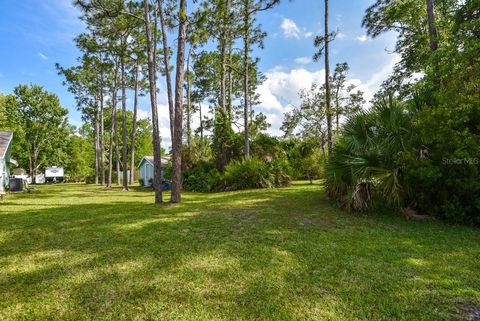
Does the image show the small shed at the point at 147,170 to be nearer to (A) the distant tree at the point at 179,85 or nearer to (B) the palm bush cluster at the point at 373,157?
(A) the distant tree at the point at 179,85

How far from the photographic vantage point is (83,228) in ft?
18.7

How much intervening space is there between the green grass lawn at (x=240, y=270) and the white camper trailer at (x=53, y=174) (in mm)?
43281

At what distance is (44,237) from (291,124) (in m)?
18.7

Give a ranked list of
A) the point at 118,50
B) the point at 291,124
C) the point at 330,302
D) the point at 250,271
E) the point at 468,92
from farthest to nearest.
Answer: the point at 291,124, the point at 118,50, the point at 468,92, the point at 250,271, the point at 330,302

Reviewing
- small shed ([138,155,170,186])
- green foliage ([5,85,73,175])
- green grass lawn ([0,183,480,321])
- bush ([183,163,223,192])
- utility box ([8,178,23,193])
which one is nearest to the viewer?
green grass lawn ([0,183,480,321])

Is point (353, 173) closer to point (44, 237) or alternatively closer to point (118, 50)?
point (44, 237)

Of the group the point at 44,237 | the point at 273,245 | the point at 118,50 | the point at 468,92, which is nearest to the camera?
the point at 273,245

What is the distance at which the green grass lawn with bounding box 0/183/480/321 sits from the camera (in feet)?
8.39

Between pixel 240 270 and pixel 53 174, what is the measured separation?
4880cm

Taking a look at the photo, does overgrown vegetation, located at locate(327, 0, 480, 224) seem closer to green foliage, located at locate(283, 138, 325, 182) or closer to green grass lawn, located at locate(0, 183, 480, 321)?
green grass lawn, located at locate(0, 183, 480, 321)

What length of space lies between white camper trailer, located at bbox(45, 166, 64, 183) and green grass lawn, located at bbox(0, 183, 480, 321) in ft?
142

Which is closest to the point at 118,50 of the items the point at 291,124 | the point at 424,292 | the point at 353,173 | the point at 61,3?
the point at 61,3

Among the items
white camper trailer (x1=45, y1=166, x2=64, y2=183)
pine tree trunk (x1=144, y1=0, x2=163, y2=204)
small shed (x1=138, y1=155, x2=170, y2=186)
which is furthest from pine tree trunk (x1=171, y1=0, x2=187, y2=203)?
white camper trailer (x1=45, y1=166, x2=64, y2=183)

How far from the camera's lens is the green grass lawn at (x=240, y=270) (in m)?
2.56
